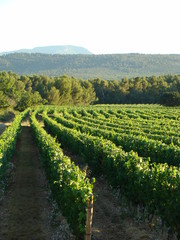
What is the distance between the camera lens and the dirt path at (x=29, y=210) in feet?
34.1

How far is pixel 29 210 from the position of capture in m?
12.3

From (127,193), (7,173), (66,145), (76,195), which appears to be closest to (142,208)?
(127,193)

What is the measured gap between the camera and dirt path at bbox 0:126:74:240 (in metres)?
10.4

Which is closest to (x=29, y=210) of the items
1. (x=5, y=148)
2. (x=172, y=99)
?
(x=5, y=148)

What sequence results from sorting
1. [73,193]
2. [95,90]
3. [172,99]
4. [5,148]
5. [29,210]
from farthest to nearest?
[95,90] → [172,99] → [5,148] → [29,210] → [73,193]

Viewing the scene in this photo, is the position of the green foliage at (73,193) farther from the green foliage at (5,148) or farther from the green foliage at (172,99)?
the green foliage at (172,99)

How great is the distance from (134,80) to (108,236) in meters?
98.6

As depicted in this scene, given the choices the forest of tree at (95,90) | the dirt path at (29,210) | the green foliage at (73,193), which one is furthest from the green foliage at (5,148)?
the forest of tree at (95,90)

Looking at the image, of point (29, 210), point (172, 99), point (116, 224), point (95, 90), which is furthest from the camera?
point (95, 90)

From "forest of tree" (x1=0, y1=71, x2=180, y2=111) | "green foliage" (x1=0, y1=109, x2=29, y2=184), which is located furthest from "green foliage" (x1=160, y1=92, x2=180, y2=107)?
"green foliage" (x1=0, y1=109, x2=29, y2=184)

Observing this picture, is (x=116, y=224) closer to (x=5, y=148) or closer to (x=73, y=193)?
(x=73, y=193)

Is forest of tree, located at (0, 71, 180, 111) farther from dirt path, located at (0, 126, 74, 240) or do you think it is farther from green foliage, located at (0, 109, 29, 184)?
dirt path, located at (0, 126, 74, 240)

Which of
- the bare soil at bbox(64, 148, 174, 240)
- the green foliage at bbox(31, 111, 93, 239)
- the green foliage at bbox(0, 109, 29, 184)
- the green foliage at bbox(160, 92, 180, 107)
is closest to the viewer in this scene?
the green foliage at bbox(31, 111, 93, 239)

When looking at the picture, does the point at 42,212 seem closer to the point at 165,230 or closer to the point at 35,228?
the point at 35,228
